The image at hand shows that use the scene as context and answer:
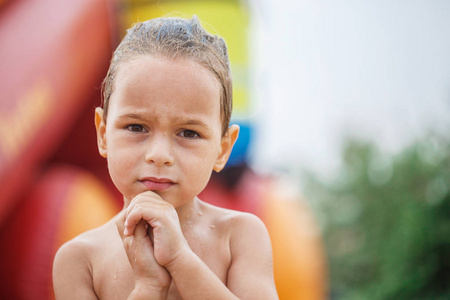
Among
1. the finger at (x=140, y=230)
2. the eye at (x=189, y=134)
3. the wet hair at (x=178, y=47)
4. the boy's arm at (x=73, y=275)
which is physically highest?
the wet hair at (x=178, y=47)

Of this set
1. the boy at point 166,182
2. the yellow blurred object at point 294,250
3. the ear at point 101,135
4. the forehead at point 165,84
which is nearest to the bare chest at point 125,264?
the boy at point 166,182

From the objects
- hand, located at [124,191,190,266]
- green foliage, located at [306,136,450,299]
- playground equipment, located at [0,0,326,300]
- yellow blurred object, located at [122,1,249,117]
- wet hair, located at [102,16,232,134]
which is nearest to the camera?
hand, located at [124,191,190,266]

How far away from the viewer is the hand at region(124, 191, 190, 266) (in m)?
1.07

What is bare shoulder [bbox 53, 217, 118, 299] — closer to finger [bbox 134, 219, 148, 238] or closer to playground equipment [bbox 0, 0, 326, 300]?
finger [bbox 134, 219, 148, 238]

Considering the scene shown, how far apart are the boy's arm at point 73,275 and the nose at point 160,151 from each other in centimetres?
35

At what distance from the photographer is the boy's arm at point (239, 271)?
108 cm

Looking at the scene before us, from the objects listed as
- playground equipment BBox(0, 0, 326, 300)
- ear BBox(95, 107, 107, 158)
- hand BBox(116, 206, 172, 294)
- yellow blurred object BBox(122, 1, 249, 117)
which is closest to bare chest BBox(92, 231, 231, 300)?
hand BBox(116, 206, 172, 294)

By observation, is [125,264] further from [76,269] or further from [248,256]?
A: [248,256]

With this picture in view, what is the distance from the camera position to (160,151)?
1098mm

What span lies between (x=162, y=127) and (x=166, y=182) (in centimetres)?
13

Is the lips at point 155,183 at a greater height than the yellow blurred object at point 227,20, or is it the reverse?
the yellow blurred object at point 227,20

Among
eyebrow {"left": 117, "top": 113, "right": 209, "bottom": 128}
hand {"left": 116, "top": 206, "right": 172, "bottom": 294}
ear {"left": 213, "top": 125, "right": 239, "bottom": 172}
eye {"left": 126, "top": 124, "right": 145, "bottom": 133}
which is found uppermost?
eyebrow {"left": 117, "top": 113, "right": 209, "bottom": 128}

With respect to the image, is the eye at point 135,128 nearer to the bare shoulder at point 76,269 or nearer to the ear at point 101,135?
the ear at point 101,135

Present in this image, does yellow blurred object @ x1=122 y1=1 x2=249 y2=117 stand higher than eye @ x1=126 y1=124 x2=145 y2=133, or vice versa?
yellow blurred object @ x1=122 y1=1 x2=249 y2=117
